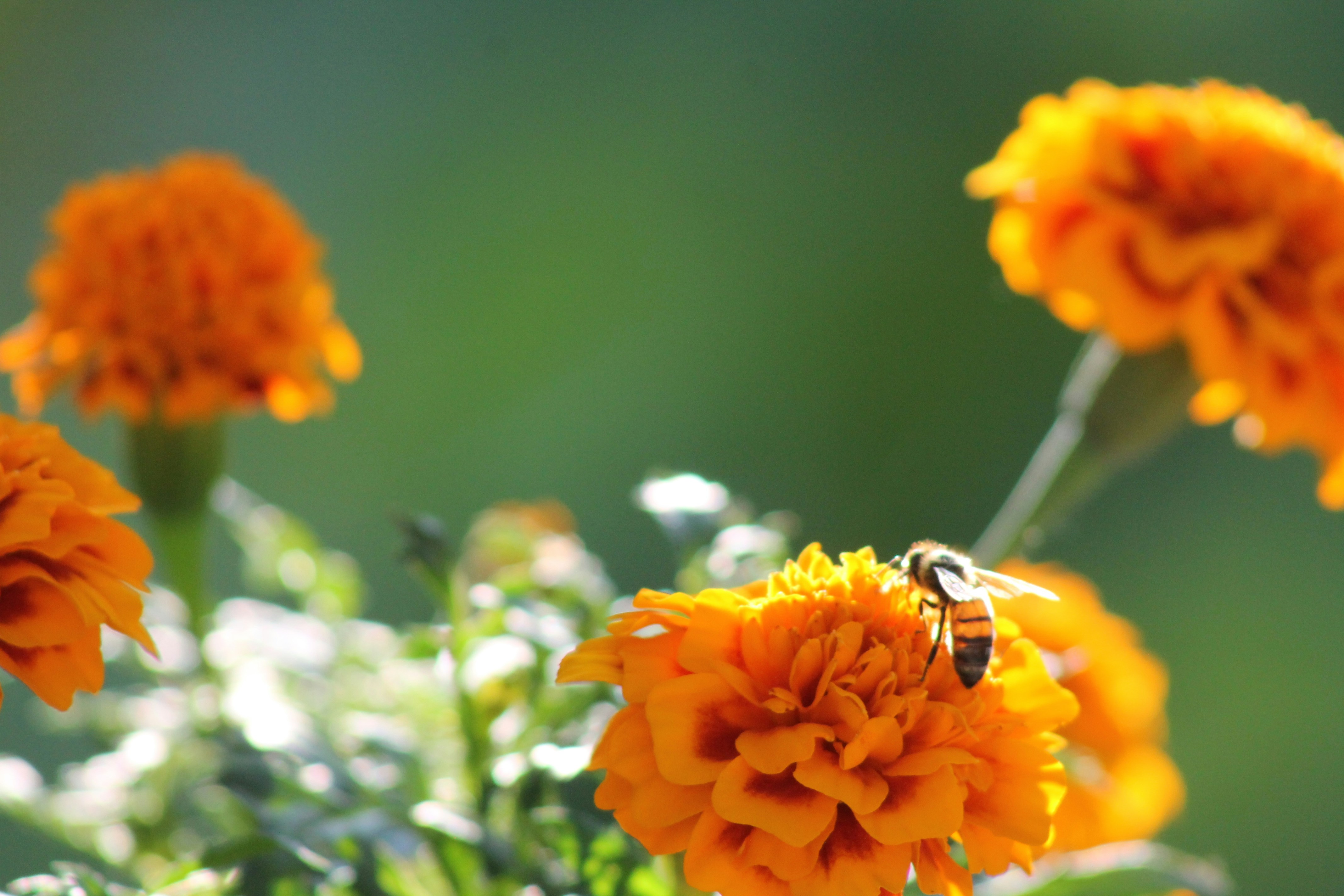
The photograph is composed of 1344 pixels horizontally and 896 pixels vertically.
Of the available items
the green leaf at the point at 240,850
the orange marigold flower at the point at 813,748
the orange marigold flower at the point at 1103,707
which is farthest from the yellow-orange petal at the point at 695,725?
the orange marigold flower at the point at 1103,707

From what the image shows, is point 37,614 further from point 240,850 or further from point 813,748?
point 813,748

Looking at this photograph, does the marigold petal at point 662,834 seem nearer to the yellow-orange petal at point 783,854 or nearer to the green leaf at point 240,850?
the yellow-orange petal at point 783,854

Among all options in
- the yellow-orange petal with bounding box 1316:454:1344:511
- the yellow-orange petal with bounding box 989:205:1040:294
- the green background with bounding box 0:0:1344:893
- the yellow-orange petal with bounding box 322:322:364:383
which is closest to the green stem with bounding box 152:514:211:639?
the yellow-orange petal with bounding box 322:322:364:383

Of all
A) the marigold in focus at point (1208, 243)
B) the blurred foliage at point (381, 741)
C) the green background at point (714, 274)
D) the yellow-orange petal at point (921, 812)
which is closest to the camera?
the yellow-orange petal at point (921, 812)

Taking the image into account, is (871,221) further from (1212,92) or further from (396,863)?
(396,863)

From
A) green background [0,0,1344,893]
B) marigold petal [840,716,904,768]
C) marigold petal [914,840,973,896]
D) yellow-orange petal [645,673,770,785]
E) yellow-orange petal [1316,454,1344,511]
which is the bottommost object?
marigold petal [914,840,973,896]

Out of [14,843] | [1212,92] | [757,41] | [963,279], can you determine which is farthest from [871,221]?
[14,843]

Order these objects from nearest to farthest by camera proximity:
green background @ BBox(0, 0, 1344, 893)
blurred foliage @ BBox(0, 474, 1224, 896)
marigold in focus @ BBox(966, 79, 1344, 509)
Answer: blurred foliage @ BBox(0, 474, 1224, 896), marigold in focus @ BBox(966, 79, 1344, 509), green background @ BBox(0, 0, 1344, 893)

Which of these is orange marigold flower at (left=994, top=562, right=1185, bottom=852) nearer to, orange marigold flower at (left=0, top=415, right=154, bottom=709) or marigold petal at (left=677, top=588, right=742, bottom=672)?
marigold petal at (left=677, top=588, right=742, bottom=672)

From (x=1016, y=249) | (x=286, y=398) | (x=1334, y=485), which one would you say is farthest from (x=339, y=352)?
(x=1334, y=485)
